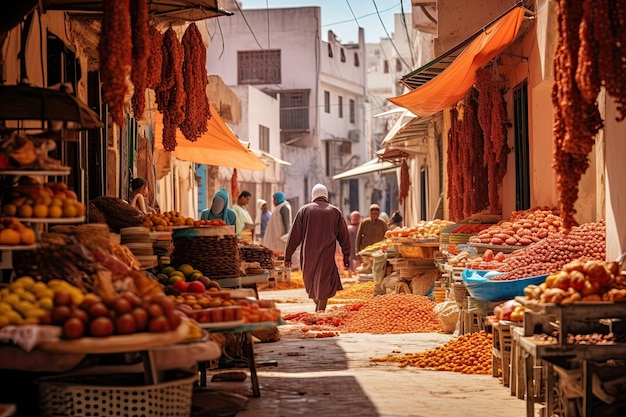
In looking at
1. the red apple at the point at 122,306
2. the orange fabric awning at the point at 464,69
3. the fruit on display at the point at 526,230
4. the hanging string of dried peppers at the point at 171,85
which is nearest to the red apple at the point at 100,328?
the red apple at the point at 122,306

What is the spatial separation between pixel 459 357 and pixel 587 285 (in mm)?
3379

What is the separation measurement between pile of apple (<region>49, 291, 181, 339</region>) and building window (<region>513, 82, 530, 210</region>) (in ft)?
27.4

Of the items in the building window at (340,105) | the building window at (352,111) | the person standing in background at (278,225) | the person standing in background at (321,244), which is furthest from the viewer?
the building window at (352,111)

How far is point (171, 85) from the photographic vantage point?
934 cm

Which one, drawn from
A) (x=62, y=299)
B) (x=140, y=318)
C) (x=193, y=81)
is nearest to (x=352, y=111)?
(x=193, y=81)

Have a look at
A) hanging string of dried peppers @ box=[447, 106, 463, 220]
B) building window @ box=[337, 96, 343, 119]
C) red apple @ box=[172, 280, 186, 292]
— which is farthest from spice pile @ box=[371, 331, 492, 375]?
→ building window @ box=[337, 96, 343, 119]

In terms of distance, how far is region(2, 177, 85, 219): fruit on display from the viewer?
5.99 meters

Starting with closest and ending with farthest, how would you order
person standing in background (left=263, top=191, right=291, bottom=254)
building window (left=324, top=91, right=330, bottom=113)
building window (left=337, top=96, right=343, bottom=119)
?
person standing in background (left=263, top=191, right=291, bottom=254), building window (left=324, top=91, right=330, bottom=113), building window (left=337, top=96, right=343, bottom=119)

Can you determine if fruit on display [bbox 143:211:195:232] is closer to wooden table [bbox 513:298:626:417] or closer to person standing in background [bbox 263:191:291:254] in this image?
wooden table [bbox 513:298:626:417]

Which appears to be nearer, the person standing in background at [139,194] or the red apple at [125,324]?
the red apple at [125,324]

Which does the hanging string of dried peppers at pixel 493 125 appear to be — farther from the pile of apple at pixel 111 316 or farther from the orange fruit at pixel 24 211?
the pile of apple at pixel 111 316

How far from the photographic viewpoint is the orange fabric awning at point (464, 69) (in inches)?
446

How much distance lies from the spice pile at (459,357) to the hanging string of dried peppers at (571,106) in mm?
3211

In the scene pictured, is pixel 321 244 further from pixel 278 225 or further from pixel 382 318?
pixel 278 225
